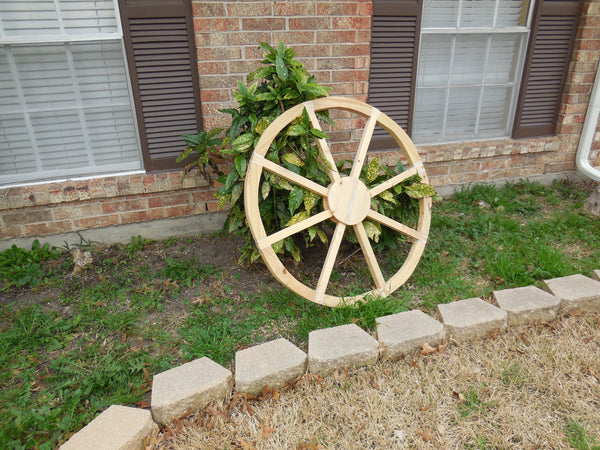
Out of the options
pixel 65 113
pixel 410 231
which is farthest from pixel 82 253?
pixel 410 231

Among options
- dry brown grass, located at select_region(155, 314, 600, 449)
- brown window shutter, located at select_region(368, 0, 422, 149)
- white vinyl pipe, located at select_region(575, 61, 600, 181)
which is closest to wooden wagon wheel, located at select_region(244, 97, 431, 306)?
dry brown grass, located at select_region(155, 314, 600, 449)

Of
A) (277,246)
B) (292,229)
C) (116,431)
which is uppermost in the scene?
(292,229)

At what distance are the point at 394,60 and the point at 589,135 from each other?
214 centimetres

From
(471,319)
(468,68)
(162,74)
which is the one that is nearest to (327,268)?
(471,319)

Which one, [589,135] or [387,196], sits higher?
[589,135]

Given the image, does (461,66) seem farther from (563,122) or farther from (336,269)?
(336,269)

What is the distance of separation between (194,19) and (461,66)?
239cm

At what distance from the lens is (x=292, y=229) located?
8.21ft

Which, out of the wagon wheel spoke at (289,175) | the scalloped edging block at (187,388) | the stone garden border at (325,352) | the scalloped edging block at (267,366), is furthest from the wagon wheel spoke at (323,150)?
the scalloped edging block at (187,388)

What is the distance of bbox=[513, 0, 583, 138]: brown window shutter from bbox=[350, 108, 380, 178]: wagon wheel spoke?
2.12m

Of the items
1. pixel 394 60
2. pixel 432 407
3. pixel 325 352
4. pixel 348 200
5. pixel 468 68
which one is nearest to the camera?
pixel 432 407

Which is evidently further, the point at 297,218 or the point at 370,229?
the point at 370,229

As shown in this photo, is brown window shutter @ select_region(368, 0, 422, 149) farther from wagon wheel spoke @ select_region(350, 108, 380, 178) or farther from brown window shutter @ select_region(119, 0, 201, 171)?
brown window shutter @ select_region(119, 0, 201, 171)

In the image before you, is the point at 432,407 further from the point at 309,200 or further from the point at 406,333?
the point at 309,200
